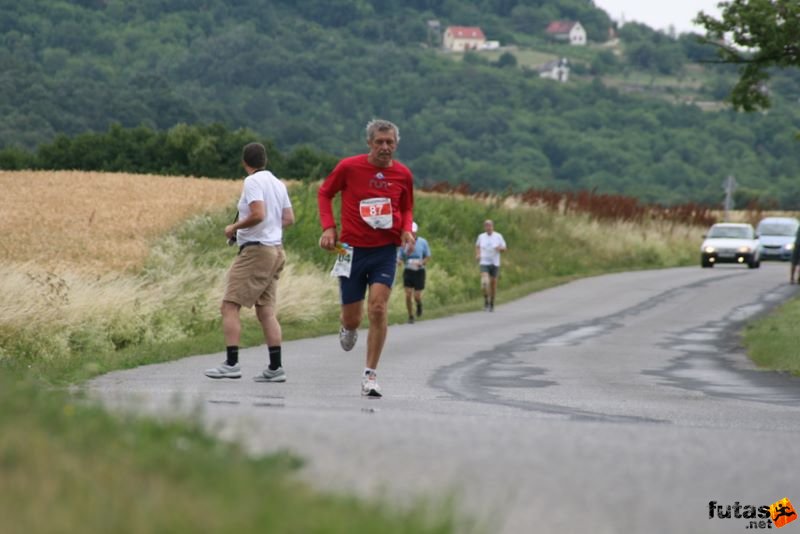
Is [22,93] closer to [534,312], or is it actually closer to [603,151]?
[603,151]

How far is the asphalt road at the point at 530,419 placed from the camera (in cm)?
635

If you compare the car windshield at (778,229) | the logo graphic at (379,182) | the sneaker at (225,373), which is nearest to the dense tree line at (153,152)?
the car windshield at (778,229)

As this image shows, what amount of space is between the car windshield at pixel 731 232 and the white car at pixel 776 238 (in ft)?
19.5

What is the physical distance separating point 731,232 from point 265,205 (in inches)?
1724

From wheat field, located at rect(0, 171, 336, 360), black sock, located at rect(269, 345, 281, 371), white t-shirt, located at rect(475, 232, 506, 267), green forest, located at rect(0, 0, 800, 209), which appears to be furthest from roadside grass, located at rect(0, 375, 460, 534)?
green forest, located at rect(0, 0, 800, 209)

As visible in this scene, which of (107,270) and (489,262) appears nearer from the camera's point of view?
(107,270)

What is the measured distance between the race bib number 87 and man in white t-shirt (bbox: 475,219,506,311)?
2119cm

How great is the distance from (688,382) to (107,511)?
1309 cm

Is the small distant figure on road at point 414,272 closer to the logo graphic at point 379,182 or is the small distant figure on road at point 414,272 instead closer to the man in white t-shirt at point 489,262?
the man in white t-shirt at point 489,262

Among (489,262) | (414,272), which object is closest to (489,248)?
(489,262)

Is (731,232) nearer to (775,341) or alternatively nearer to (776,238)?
(776,238)

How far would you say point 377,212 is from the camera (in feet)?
43.0

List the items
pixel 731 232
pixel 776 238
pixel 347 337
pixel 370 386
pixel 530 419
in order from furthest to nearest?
pixel 776 238 → pixel 731 232 → pixel 347 337 → pixel 370 386 → pixel 530 419

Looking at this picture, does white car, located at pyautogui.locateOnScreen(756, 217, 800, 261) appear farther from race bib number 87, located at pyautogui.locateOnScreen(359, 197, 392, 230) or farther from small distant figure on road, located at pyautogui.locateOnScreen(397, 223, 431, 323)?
race bib number 87, located at pyautogui.locateOnScreen(359, 197, 392, 230)
